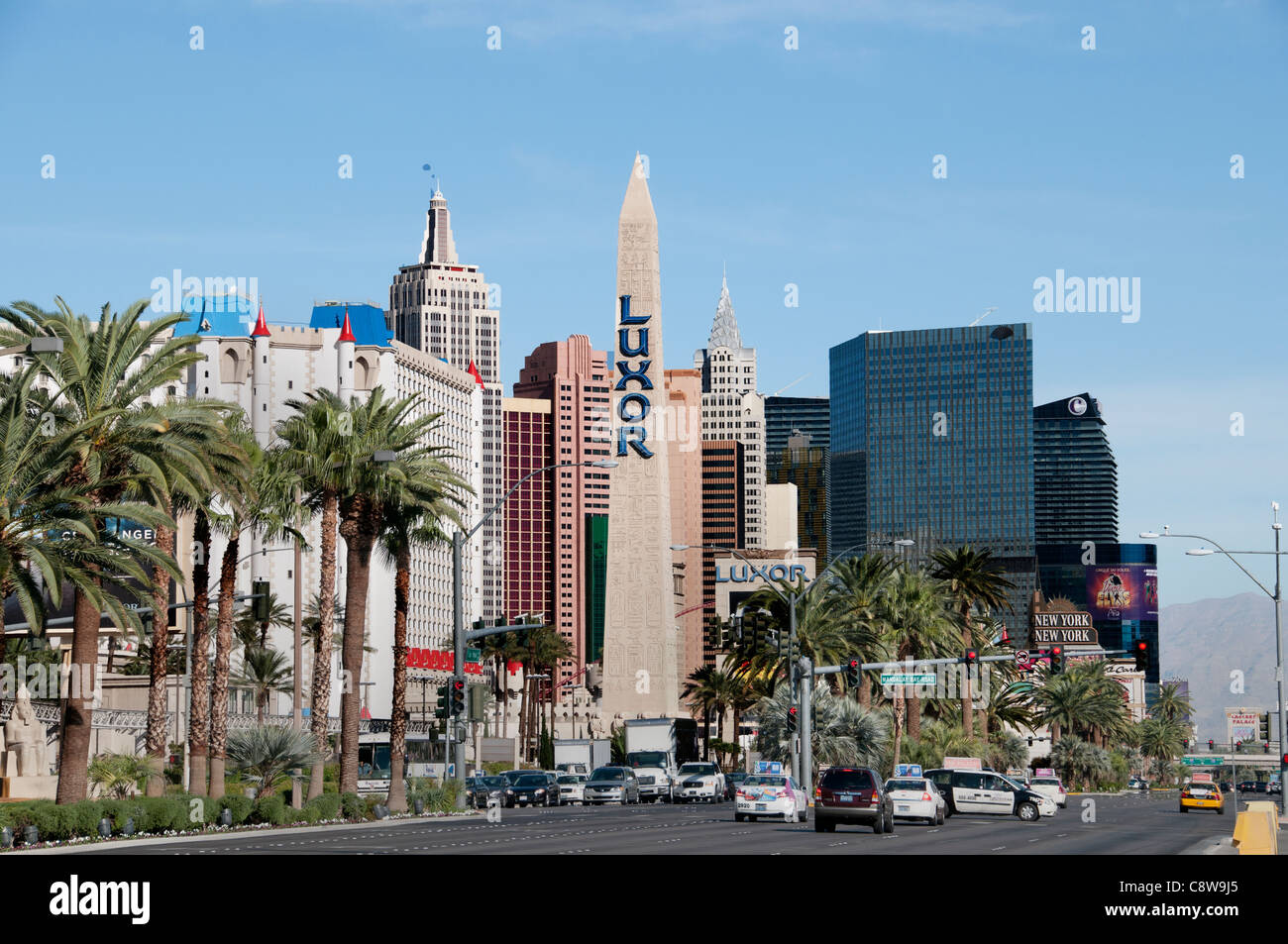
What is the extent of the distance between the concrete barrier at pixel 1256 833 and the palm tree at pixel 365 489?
2872 centimetres

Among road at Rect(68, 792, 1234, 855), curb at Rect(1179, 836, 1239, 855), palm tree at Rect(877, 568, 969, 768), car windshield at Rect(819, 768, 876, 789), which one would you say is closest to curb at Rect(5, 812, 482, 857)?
road at Rect(68, 792, 1234, 855)

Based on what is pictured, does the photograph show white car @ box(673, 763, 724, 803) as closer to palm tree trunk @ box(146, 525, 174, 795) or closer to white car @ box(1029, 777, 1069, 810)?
white car @ box(1029, 777, 1069, 810)

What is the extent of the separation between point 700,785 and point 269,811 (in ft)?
110

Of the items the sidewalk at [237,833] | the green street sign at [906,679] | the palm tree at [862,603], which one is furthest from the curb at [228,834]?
the palm tree at [862,603]

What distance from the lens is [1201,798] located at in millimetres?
82188

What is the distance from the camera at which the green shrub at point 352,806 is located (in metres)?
51.2

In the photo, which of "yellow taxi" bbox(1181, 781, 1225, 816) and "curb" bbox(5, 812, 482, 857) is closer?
"curb" bbox(5, 812, 482, 857)

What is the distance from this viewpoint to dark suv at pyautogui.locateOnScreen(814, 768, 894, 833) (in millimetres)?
42969

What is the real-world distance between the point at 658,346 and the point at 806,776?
69708 millimetres

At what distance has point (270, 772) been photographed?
55594 mm

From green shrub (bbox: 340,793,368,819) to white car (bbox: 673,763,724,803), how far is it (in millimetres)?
27938

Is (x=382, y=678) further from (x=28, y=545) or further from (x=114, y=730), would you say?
(x=28, y=545)
